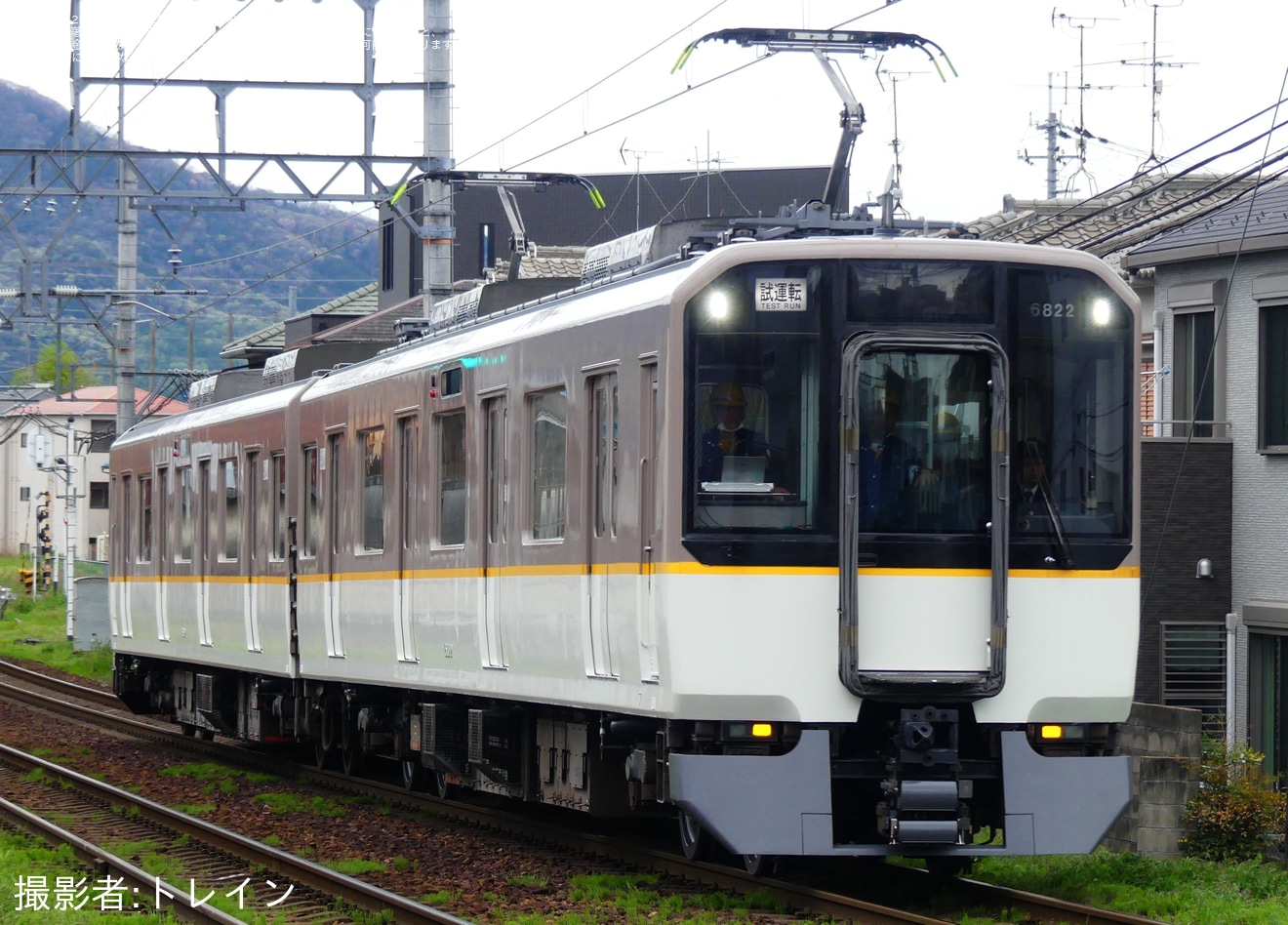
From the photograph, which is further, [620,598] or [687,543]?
[620,598]

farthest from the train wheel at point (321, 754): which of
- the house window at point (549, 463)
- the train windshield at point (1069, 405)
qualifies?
the train windshield at point (1069, 405)

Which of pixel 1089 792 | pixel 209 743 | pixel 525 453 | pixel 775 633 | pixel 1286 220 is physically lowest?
pixel 209 743

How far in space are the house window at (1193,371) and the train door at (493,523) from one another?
7.76 meters

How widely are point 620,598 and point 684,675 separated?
857 mm

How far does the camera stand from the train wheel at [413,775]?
1569 cm

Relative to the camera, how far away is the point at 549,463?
11.4 metres

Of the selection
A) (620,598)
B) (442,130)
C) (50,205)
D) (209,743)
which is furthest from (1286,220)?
(50,205)

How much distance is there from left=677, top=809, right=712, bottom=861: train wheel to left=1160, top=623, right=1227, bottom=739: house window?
768cm

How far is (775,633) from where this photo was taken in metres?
9.55

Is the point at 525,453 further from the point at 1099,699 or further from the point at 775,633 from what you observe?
the point at 1099,699

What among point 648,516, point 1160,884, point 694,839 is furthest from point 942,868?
point 648,516

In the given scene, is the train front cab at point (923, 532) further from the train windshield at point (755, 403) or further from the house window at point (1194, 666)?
the house window at point (1194, 666)

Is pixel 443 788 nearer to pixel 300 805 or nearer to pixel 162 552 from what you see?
pixel 300 805

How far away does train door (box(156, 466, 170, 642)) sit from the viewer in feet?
69.8
